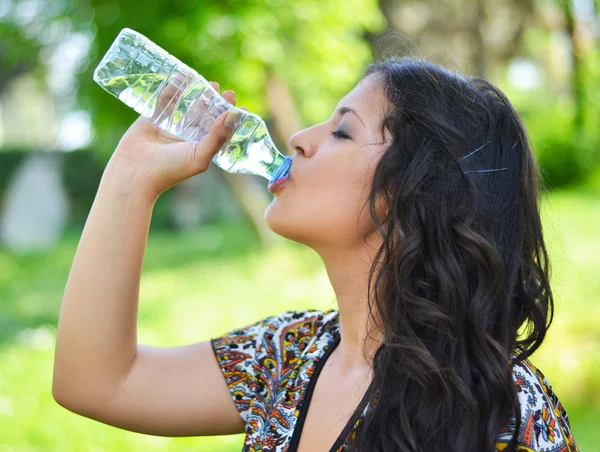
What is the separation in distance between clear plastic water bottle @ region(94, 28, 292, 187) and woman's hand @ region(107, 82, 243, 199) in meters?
0.05

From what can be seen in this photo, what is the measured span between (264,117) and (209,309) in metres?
2.33

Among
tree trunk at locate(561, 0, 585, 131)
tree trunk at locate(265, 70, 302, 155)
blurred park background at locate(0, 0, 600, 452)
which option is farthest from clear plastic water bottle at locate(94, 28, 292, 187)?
tree trunk at locate(561, 0, 585, 131)

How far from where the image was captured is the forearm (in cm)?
189

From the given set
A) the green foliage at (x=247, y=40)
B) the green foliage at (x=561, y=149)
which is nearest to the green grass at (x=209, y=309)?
the green foliage at (x=561, y=149)

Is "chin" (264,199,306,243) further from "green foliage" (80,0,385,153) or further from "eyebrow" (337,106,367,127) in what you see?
"green foliage" (80,0,385,153)

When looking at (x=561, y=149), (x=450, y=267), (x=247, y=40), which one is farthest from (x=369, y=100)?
(x=561, y=149)

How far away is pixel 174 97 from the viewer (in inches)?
84.4

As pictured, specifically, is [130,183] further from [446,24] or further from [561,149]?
[561,149]

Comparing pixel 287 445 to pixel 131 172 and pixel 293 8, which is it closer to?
pixel 131 172

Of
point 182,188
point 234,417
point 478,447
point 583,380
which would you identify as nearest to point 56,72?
point 583,380

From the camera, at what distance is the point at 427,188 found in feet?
5.81

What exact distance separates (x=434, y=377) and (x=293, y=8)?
4.63 metres

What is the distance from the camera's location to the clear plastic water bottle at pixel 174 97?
2.12 metres

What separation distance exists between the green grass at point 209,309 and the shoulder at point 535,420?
48 centimetres
